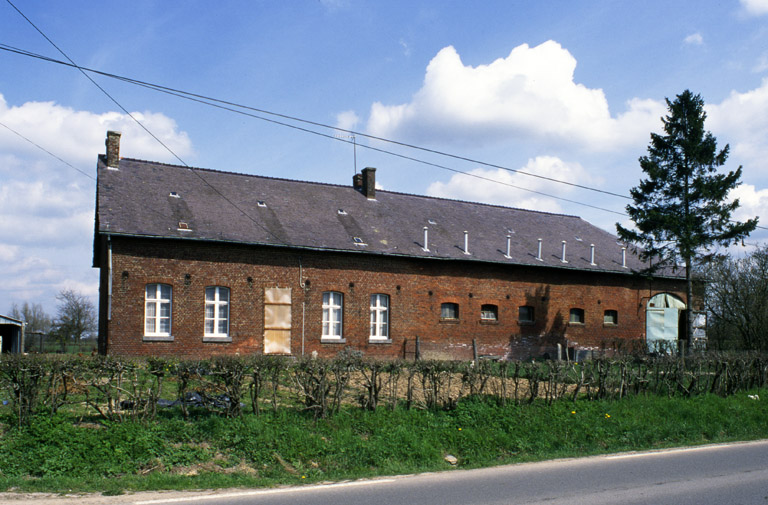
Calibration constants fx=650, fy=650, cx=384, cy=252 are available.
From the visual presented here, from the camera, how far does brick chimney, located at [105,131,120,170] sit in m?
24.0

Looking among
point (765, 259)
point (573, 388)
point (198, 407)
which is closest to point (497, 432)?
point (573, 388)

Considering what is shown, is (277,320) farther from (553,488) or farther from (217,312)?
(553,488)

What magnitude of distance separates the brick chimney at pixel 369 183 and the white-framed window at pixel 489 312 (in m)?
7.01

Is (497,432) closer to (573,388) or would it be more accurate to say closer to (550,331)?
(573,388)

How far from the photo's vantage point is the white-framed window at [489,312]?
27.6 m

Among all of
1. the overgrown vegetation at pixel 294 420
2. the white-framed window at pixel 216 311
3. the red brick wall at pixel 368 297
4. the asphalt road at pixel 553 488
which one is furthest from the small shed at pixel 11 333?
the asphalt road at pixel 553 488

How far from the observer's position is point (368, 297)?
2505 centimetres

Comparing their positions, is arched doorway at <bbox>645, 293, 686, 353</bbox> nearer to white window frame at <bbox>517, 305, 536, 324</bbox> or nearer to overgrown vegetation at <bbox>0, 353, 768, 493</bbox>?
white window frame at <bbox>517, 305, 536, 324</bbox>

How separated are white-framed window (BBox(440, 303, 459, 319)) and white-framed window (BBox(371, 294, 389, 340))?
2.52 m

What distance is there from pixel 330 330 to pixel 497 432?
1357cm

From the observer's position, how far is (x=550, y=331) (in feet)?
96.0

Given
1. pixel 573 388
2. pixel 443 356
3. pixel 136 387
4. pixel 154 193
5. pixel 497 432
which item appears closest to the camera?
pixel 136 387

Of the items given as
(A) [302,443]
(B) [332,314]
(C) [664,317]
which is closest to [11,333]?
(B) [332,314]

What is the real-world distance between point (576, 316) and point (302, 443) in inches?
895
